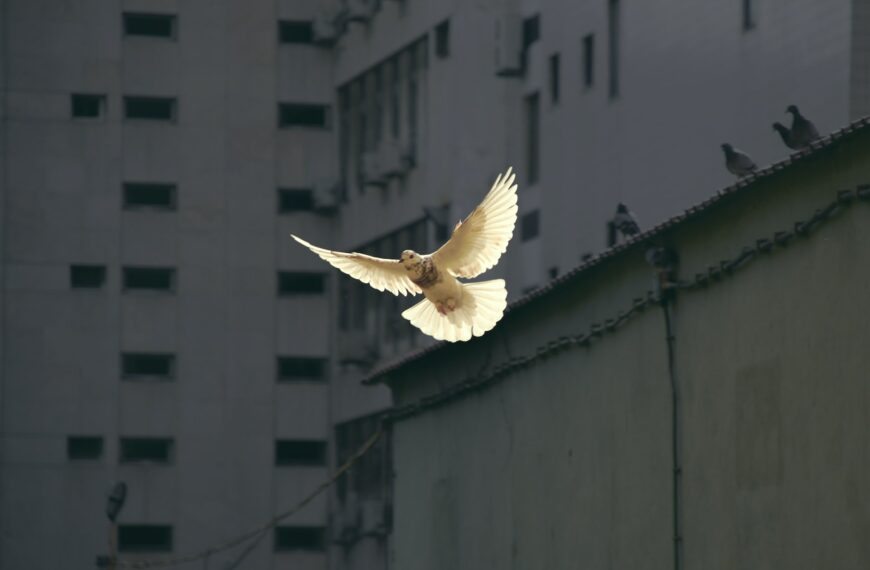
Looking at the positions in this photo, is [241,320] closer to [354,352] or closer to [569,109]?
[354,352]

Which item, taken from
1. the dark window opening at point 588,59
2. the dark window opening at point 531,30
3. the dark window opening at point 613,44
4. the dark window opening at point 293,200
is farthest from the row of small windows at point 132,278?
the dark window opening at point 613,44

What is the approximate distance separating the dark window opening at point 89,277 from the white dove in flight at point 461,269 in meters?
48.6

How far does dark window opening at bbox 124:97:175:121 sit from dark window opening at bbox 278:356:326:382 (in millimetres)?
8284

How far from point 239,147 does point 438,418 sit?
1435 inches

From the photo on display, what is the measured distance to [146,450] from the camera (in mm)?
73562

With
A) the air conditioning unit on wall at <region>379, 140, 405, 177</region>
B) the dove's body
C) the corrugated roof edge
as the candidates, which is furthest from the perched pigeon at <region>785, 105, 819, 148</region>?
the air conditioning unit on wall at <region>379, 140, 405, 177</region>

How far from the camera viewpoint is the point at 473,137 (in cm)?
6003

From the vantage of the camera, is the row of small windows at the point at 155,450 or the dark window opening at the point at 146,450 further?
the dark window opening at the point at 146,450

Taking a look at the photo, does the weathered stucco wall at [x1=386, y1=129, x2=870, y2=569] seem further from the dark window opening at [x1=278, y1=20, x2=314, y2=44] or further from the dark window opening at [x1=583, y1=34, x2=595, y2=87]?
the dark window opening at [x1=278, y1=20, x2=314, y2=44]

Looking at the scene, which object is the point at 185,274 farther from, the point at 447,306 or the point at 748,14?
the point at 447,306

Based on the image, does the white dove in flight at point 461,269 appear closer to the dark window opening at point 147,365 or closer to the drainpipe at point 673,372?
the drainpipe at point 673,372

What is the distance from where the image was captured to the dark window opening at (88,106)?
7369 cm

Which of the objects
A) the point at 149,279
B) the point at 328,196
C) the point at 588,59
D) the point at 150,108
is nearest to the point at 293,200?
the point at 328,196

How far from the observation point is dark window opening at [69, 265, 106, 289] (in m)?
73.8
